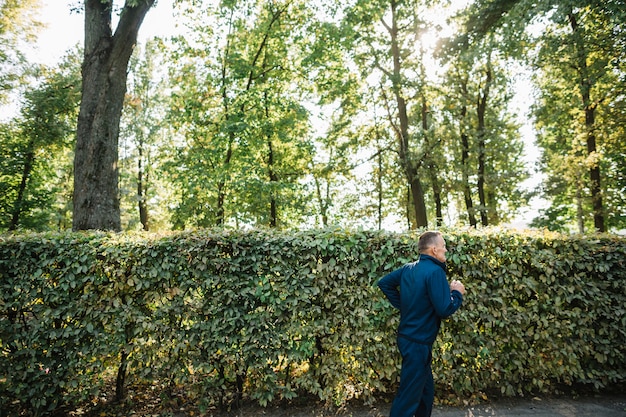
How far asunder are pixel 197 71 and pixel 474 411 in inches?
711

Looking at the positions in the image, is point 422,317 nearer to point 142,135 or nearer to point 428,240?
point 428,240

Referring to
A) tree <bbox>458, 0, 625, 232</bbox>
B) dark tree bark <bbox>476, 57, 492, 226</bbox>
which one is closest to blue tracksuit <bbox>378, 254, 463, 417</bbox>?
tree <bbox>458, 0, 625, 232</bbox>

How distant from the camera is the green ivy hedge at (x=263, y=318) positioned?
491cm

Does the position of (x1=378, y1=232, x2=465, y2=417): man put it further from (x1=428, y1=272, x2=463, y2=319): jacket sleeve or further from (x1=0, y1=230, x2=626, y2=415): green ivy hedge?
(x1=0, y1=230, x2=626, y2=415): green ivy hedge

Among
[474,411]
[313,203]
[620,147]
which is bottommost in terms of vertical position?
[474,411]

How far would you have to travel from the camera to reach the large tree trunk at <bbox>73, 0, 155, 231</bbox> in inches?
296

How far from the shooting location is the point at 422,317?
3.57 m

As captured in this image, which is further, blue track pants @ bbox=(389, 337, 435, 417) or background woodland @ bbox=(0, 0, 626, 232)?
background woodland @ bbox=(0, 0, 626, 232)

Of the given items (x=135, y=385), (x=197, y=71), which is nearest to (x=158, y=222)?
(x=197, y=71)

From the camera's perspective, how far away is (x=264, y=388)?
16.7 ft

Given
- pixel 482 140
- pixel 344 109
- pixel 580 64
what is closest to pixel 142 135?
pixel 344 109

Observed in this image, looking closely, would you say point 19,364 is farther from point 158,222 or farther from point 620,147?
point 158,222

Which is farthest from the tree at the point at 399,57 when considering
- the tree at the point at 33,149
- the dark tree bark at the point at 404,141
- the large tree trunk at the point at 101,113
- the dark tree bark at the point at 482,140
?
the tree at the point at 33,149

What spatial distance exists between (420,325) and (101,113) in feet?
25.3
